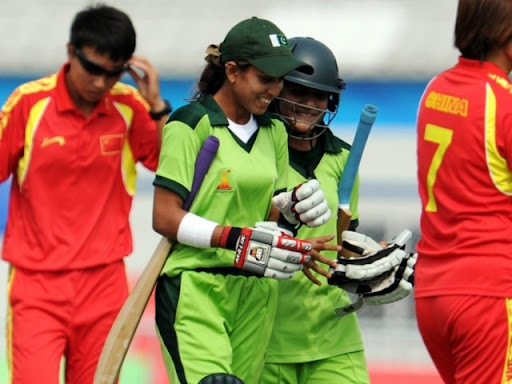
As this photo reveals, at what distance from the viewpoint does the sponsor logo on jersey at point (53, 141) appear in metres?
5.45

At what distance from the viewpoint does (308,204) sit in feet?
17.0

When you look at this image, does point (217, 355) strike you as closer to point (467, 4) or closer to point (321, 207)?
point (321, 207)

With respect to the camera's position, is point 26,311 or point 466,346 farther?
point 26,311

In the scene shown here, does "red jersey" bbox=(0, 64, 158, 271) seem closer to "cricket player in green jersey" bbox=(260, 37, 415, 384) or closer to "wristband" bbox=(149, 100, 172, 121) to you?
"wristband" bbox=(149, 100, 172, 121)

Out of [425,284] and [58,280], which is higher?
[425,284]

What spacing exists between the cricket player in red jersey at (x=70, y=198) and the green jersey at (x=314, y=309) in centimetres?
58

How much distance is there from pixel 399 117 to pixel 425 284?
12.7 ft

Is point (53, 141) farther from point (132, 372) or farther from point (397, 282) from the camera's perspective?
point (132, 372)

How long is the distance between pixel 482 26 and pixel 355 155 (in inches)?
45.5

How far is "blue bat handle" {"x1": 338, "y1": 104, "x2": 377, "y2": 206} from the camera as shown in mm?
5621

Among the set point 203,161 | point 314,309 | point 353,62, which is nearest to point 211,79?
point 203,161

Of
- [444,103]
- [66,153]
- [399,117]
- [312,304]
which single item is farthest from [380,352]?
[444,103]

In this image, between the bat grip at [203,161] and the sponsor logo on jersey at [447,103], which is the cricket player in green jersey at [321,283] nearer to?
the bat grip at [203,161]

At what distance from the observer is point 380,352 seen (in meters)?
8.17
